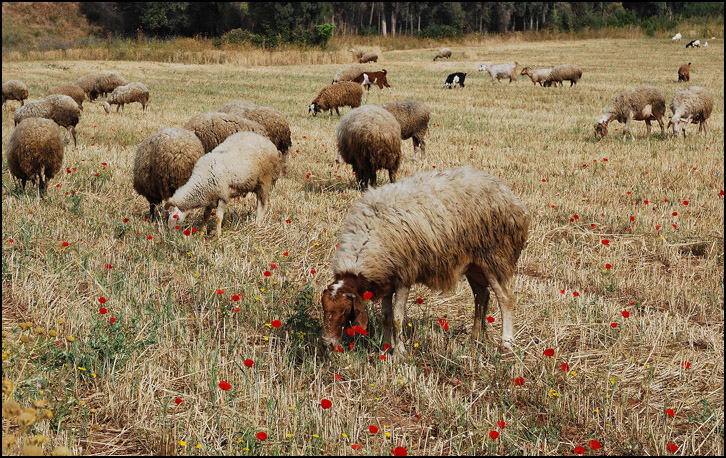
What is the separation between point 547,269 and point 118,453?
4.60 metres

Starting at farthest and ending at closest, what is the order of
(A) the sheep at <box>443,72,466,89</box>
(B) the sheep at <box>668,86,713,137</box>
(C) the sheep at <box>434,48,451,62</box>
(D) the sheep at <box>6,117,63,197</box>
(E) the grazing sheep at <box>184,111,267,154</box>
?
(C) the sheep at <box>434,48,451,62</box>
(A) the sheep at <box>443,72,466,89</box>
(B) the sheep at <box>668,86,713,137</box>
(E) the grazing sheep at <box>184,111,267,154</box>
(D) the sheep at <box>6,117,63,197</box>

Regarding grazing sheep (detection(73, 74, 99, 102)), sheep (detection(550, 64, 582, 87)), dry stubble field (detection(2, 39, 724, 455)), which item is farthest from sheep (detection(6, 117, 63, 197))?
sheep (detection(550, 64, 582, 87))

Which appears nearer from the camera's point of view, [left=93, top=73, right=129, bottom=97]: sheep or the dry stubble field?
the dry stubble field

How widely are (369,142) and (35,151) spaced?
4.97m

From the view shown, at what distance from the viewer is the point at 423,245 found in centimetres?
430

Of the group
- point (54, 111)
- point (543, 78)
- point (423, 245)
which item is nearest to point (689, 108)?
point (423, 245)

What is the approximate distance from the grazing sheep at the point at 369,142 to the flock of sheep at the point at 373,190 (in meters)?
0.02

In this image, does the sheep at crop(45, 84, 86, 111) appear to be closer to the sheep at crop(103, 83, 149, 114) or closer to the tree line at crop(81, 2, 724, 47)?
the sheep at crop(103, 83, 149, 114)

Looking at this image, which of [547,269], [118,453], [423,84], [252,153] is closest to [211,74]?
[423,84]

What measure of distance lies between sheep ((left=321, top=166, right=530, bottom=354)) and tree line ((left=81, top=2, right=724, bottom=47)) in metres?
43.5

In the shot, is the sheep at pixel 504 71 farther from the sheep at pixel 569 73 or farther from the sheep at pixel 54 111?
the sheep at pixel 54 111

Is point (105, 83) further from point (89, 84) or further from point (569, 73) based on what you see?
point (569, 73)

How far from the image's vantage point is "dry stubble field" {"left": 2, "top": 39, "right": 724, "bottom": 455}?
3.42 meters

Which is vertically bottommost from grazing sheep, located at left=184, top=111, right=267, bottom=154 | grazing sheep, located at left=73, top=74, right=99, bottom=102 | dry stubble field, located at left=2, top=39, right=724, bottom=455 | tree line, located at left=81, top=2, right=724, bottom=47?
dry stubble field, located at left=2, top=39, right=724, bottom=455
